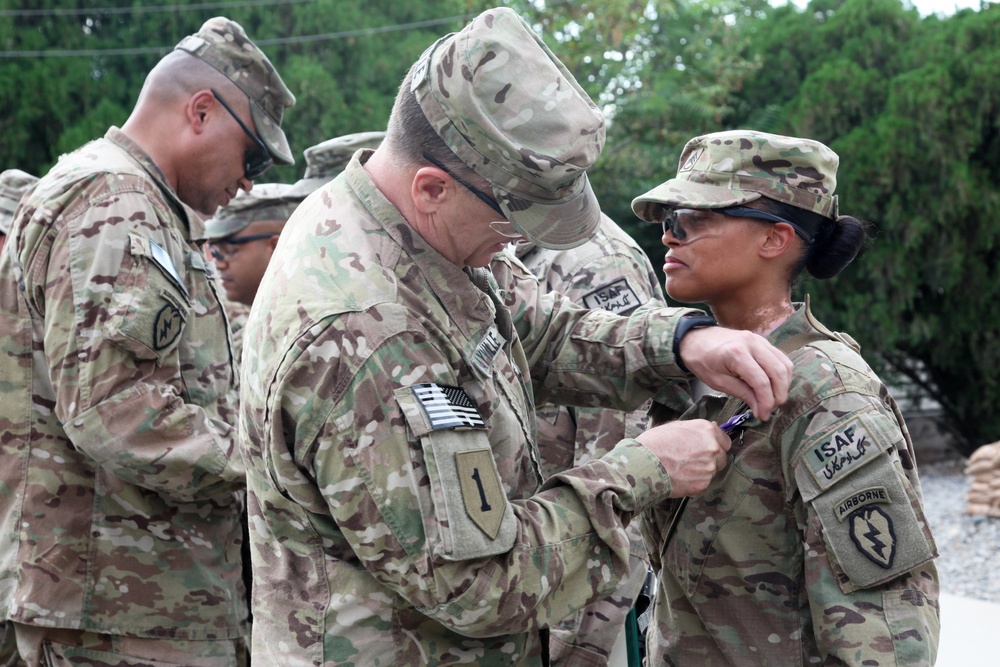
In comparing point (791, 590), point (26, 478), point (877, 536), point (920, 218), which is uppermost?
point (877, 536)

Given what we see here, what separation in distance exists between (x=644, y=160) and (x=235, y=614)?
9191 mm

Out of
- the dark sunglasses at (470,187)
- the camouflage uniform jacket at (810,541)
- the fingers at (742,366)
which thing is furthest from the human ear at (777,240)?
the dark sunglasses at (470,187)

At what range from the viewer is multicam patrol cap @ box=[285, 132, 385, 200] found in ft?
15.9

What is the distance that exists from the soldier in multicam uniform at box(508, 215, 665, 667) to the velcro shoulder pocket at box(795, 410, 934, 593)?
3.37 feet

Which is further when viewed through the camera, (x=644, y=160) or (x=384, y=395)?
(x=644, y=160)

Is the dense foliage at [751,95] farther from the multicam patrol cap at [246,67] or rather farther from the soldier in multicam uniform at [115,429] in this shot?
the soldier in multicam uniform at [115,429]

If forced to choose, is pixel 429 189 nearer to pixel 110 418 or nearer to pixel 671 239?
pixel 671 239

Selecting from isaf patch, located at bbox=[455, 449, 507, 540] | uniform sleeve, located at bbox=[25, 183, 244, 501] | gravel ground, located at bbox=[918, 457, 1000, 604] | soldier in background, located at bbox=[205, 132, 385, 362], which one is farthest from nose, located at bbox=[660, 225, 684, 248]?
gravel ground, located at bbox=[918, 457, 1000, 604]

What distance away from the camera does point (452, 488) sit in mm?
1754

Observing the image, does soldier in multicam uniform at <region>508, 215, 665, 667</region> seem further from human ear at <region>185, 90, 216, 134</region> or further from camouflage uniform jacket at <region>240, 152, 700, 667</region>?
human ear at <region>185, 90, 216, 134</region>

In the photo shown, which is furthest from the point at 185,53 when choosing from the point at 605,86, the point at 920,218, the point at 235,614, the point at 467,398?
the point at 605,86

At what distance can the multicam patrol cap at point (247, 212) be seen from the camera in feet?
15.8

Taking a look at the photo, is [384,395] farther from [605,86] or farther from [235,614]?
[605,86]

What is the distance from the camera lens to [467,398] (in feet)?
6.19
